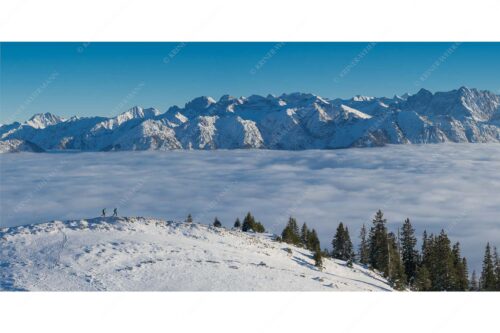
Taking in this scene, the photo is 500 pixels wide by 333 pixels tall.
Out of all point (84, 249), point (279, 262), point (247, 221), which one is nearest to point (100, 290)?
point (84, 249)

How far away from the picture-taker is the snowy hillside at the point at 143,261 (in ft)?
105

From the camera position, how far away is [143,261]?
35.2 m

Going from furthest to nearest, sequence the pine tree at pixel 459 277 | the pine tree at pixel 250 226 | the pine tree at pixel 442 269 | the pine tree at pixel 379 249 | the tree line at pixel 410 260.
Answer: the pine tree at pixel 250 226 < the pine tree at pixel 379 249 < the pine tree at pixel 459 277 < the pine tree at pixel 442 269 < the tree line at pixel 410 260

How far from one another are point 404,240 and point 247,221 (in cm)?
2312

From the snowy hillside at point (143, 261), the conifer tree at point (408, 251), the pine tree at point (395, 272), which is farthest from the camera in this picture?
the conifer tree at point (408, 251)

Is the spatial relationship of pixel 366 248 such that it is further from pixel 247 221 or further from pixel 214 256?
pixel 214 256

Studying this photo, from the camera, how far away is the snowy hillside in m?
31.9

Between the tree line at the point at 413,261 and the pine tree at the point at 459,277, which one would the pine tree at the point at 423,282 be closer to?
the tree line at the point at 413,261

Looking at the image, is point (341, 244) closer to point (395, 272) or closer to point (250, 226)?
point (250, 226)

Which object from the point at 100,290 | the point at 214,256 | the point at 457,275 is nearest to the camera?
the point at 100,290

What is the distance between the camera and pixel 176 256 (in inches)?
1458

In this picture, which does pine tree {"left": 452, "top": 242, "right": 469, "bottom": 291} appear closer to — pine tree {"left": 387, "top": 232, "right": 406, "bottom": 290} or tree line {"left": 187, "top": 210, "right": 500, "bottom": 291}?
tree line {"left": 187, "top": 210, "right": 500, "bottom": 291}

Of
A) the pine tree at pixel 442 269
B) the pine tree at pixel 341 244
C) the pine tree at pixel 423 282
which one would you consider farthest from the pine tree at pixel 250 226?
the pine tree at pixel 442 269

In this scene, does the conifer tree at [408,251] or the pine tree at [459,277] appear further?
the conifer tree at [408,251]
